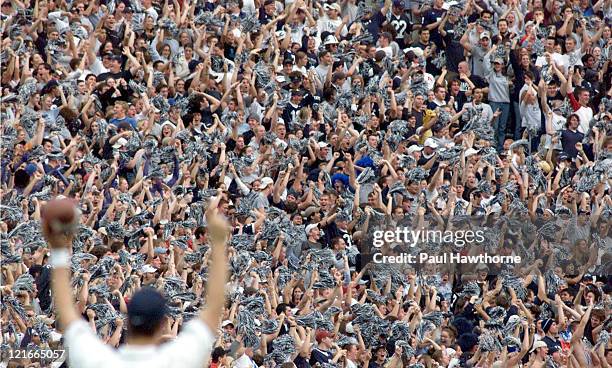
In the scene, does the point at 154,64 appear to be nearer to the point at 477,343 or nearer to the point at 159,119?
the point at 159,119

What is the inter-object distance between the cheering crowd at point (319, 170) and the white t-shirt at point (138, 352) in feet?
30.5

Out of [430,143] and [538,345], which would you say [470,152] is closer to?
[430,143]

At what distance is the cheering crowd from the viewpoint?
16.6 meters

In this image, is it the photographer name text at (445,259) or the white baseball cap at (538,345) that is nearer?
the white baseball cap at (538,345)

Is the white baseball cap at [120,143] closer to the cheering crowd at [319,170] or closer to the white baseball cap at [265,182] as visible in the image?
the cheering crowd at [319,170]

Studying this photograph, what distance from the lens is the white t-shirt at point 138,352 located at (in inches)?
198

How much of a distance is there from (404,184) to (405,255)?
1.22 m

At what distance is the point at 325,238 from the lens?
18891 mm

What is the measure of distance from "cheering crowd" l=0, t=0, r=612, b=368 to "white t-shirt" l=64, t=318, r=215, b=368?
929 centimetres

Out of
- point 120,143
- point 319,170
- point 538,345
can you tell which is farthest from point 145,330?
point 319,170

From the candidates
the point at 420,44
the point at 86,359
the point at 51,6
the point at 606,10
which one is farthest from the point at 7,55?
the point at 86,359

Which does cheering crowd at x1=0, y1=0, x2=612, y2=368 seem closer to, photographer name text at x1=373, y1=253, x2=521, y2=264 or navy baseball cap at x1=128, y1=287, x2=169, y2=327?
photographer name text at x1=373, y1=253, x2=521, y2=264

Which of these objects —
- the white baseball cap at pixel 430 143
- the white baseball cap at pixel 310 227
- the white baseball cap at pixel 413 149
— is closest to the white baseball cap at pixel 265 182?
the white baseball cap at pixel 310 227

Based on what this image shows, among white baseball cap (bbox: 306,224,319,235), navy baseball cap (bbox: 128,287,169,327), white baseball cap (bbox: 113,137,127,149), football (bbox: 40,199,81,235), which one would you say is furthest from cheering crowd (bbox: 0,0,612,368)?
navy baseball cap (bbox: 128,287,169,327)
